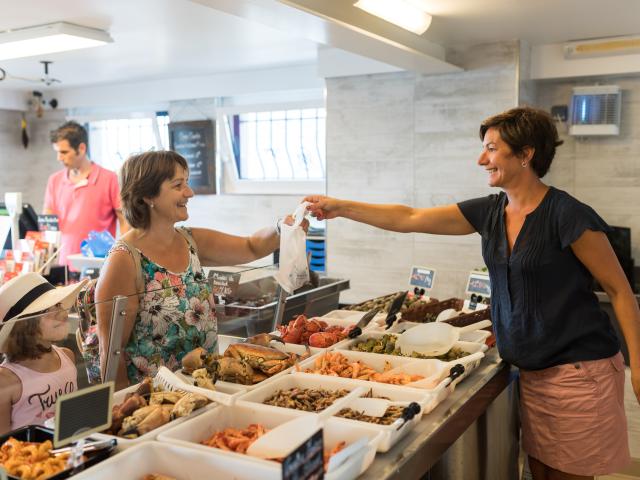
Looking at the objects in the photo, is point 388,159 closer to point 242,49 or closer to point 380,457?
point 242,49

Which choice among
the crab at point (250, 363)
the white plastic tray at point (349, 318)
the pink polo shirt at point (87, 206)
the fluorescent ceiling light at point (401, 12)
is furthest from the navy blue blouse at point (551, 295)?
the pink polo shirt at point (87, 206)

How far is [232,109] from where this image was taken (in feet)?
24.6

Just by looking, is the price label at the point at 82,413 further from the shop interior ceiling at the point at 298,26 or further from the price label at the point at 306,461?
the shop interior ceiling at the point at 298,26

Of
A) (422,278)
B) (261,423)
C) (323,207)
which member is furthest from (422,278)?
(261,423)

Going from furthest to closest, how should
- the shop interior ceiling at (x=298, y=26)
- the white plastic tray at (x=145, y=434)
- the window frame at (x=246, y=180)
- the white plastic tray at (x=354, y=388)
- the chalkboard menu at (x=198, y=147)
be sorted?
the chalkboard menu at (x=198, y=147) < the window frame at (x=246, y=180) < the shop interior ceiling at (x=298, y=26) < the white plastic tray at (x=354, y=388) < the white plastic tray at (x=145, y=434)

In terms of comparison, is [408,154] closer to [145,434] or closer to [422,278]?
[422,278]

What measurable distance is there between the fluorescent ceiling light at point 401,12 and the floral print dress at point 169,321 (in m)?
1.82

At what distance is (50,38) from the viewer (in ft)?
15.6

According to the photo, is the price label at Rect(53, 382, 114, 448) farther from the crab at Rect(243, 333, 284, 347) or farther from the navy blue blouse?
the navy blue blouse

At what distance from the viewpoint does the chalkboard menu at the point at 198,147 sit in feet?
25.2

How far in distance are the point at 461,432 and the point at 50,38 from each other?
13.3 ft

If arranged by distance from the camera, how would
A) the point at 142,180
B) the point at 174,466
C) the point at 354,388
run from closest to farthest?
the point at 174,466, the point at 354,388, the point at 142,180

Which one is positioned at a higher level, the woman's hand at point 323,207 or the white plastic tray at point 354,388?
the woman's hand at point 323,207

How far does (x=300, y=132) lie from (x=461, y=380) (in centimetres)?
551
